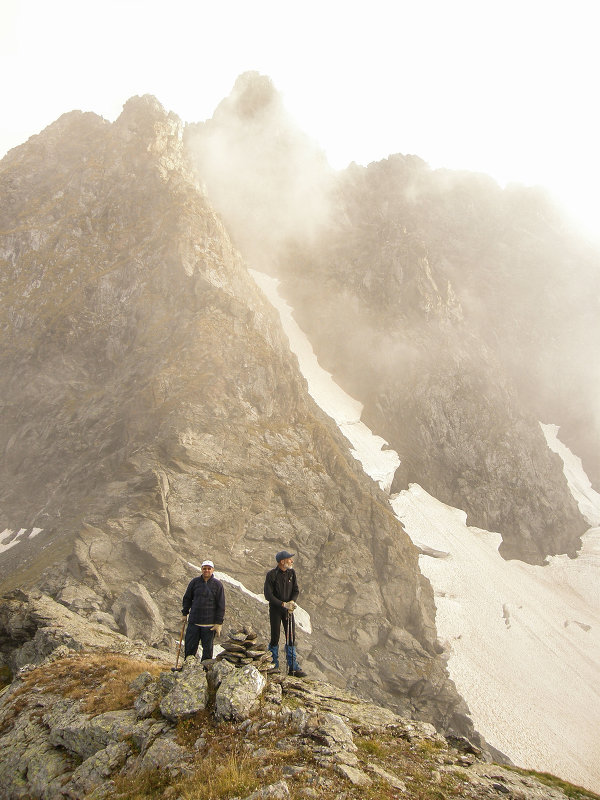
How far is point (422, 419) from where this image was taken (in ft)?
264

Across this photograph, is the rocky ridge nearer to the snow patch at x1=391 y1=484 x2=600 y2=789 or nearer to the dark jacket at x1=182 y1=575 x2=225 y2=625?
the dark jacket at x1=182 y1=575 x2=225 y2=625

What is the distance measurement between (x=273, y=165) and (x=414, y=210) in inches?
1431

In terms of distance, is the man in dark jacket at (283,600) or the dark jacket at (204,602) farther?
the man in dark jacket at (283,600)

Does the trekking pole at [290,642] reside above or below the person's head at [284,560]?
below

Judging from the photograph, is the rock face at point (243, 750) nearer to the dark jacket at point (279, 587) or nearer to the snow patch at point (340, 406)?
the dark jacket at point (279, 587)

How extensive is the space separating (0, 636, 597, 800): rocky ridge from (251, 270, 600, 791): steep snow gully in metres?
37.6

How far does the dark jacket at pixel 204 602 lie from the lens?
43.7ft

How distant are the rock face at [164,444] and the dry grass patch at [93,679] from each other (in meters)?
8.08

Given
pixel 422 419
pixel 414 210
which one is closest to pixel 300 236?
pixel 414 210

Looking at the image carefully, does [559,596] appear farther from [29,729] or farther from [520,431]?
[29,729]

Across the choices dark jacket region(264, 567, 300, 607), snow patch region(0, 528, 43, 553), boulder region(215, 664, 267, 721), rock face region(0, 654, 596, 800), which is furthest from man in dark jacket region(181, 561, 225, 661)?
snow patch region(0, 528, 43, 553)

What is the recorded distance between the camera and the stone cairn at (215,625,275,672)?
11.8 metres

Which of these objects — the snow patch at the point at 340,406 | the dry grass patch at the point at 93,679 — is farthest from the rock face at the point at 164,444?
the dry grass patch at the point at 93,679

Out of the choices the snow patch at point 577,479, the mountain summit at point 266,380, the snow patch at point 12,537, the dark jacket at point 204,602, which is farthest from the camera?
the snow patch at point 577,479
